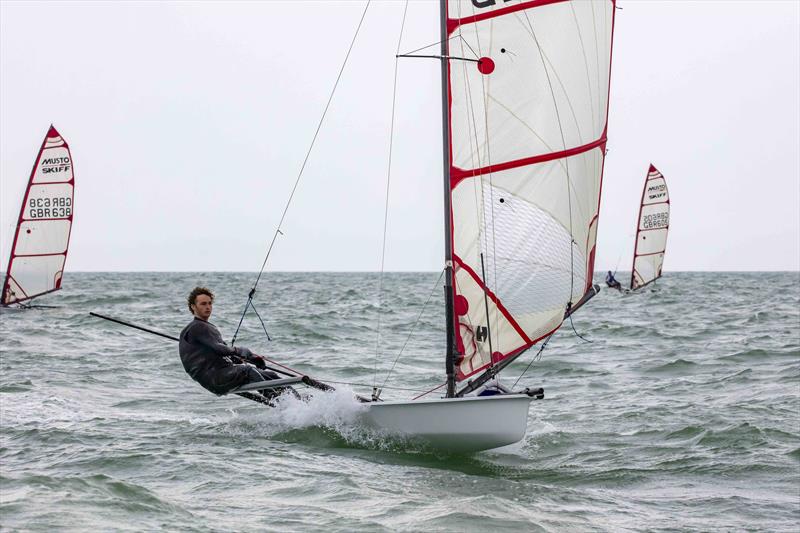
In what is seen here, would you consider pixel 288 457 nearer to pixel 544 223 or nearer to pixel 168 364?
pixel 544 223

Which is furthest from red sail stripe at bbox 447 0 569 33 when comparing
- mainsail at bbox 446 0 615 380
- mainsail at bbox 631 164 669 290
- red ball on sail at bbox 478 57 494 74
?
mainsail at bbox 631 164 669 290

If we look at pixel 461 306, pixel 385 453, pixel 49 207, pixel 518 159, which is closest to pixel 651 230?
pixel 49 207

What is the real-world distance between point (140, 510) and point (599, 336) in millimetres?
16783

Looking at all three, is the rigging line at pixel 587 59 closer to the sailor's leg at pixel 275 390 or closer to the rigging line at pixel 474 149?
the rigging line at pixel 474 149

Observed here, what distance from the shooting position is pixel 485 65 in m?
8.76

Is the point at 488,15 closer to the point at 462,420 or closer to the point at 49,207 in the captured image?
the point at 462,420

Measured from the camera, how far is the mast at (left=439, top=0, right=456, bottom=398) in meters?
8.73

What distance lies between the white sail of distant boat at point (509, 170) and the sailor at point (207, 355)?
204 mm

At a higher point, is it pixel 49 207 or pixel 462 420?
pixel 49 207

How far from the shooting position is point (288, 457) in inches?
338

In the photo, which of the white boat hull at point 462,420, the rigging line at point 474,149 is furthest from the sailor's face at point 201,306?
the rigging line at point 474,149

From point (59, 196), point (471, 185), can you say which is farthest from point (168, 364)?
point (59, 196)

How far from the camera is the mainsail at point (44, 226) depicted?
26.5 meters

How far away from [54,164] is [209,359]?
19810 mm
